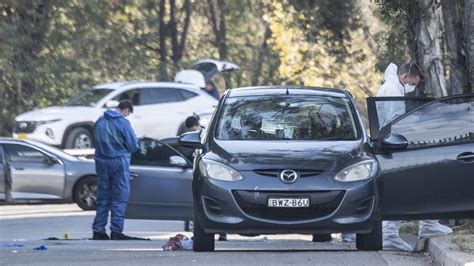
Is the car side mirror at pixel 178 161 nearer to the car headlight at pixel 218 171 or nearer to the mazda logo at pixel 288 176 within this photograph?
the car headlight at pixel 218 171

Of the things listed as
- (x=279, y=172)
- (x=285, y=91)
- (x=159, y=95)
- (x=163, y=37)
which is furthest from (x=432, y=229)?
(x=163, y=37)

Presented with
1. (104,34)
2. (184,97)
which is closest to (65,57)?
(104,34)

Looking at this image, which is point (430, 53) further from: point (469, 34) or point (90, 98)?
point (90, 98)

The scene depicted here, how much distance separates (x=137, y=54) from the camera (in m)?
36.5

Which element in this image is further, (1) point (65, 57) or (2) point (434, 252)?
(1) point (65, 57)

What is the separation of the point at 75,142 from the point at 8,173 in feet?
15.6

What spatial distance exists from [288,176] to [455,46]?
154 inches

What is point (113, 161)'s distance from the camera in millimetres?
15312

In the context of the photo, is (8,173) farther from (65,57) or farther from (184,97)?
(65,57)

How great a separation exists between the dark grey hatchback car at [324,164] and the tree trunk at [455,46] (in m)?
1.60

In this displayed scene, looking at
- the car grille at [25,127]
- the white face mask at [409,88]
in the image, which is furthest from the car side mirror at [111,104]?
the white face mask at [409,88]

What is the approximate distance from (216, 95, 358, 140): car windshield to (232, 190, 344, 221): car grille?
102 cm

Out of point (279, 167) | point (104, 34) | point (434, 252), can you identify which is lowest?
point (434, 252)

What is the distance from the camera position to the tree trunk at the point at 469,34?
13430 mm
